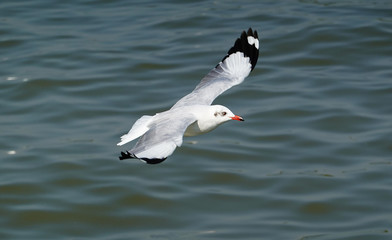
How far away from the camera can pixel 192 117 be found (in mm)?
6141

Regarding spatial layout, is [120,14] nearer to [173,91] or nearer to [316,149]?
[173,91]

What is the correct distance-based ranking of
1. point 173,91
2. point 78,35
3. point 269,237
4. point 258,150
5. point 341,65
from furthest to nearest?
point 78,35 → point 341,65 → point 173,91 → point 258,150 → point 269,237

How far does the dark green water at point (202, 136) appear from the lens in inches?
325

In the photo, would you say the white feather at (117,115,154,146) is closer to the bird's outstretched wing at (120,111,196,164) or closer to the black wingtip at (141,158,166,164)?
the bird's outstretched wing at (120,111,196,164)

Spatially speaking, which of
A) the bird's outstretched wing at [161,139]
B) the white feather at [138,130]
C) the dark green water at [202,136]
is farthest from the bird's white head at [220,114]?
the dark green water at [202,136]

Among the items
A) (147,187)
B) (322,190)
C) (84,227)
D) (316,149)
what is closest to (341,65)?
(316,149)

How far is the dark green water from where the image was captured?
8.26 meters

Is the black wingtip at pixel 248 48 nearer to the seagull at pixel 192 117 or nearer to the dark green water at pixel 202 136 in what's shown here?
the seagull at pixel 192 117

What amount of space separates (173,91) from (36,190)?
8.49ft

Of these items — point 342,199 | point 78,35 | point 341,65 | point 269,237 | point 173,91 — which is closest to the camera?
point 269,237

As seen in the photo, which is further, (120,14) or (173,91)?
(120,14)

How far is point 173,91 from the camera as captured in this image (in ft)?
34.4

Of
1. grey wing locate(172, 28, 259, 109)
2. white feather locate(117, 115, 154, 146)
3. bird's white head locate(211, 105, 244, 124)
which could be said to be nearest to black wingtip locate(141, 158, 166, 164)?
white feather locate(117, 115, 154, 146)

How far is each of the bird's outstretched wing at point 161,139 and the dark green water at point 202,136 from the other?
211 centimetres
